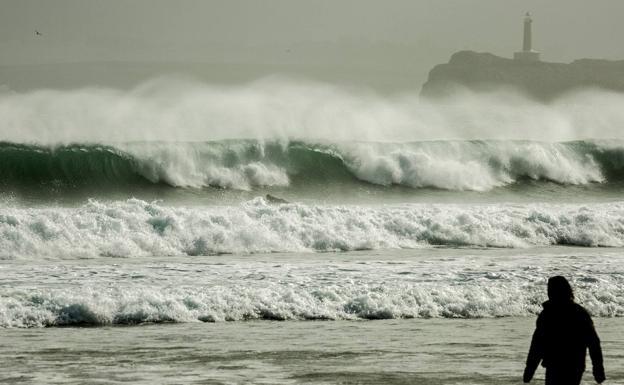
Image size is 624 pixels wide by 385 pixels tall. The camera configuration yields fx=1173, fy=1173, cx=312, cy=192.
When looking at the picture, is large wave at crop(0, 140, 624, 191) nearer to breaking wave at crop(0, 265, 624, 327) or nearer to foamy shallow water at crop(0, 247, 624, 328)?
foamy shallow water at crop(0, 247, 624, 328)

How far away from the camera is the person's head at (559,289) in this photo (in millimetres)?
7441

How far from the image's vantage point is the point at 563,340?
755cm

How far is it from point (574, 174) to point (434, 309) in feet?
82.7

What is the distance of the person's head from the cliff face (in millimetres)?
92928

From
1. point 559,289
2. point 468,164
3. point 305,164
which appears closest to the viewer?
point 559,289

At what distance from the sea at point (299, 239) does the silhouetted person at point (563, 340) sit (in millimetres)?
2115

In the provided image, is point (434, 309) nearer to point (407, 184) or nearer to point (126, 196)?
point (126, 196)

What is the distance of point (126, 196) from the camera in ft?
99.4

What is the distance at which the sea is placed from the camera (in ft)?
36.5

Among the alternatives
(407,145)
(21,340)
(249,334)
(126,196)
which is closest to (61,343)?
(21,340)

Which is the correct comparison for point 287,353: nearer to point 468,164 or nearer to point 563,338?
point 563,338

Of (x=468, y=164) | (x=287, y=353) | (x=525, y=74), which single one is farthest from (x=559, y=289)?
(x=525, y=74)

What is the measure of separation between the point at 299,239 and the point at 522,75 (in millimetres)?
87068

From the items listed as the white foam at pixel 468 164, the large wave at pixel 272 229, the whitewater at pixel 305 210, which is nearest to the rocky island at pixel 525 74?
the whitewater at pixel 305 210
